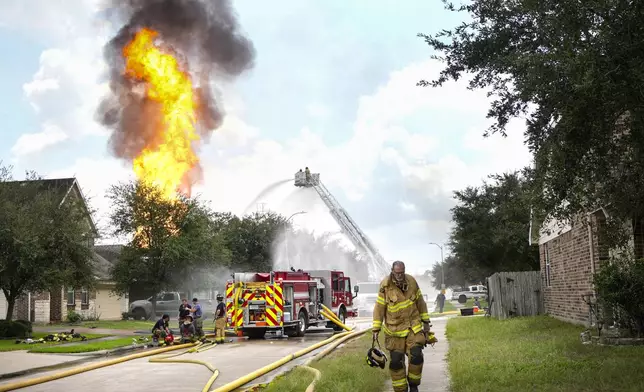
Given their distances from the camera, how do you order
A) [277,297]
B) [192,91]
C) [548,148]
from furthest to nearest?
[192,91] < [277,297] < [548,148]

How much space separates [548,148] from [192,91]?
66.4 ft

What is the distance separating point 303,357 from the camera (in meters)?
17.1

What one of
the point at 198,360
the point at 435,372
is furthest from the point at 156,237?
the point at 435,372

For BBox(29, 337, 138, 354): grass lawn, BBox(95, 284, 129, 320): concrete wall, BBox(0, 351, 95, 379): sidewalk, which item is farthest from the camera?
BBox(95, 284, 129, 320): concrete wall

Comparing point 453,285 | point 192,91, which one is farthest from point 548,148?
point 453,285

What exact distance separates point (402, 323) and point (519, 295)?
59.2 feet

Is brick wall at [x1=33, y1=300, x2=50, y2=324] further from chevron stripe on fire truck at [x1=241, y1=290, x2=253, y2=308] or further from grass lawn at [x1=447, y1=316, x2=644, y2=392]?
grass lawn at [x1=447, y1=316, x2=644, y2=392]

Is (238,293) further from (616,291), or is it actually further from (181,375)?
(616,291)

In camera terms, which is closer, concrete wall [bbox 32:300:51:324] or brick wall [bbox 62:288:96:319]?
concrete wall [bbox 32:300:51:324]

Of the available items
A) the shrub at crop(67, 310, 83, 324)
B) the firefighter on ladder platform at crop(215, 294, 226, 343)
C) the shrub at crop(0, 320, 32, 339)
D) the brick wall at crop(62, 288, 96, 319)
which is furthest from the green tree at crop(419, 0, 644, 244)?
the brick wall at crop(62, 288, 96, 319)

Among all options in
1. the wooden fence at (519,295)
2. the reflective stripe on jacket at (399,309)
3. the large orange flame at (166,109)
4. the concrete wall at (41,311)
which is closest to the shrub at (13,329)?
the large orange flame at (166,109)

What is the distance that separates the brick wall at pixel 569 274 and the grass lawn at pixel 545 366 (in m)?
2.43

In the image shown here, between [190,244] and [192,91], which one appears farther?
[190,244]

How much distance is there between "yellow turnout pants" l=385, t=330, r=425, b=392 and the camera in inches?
342
